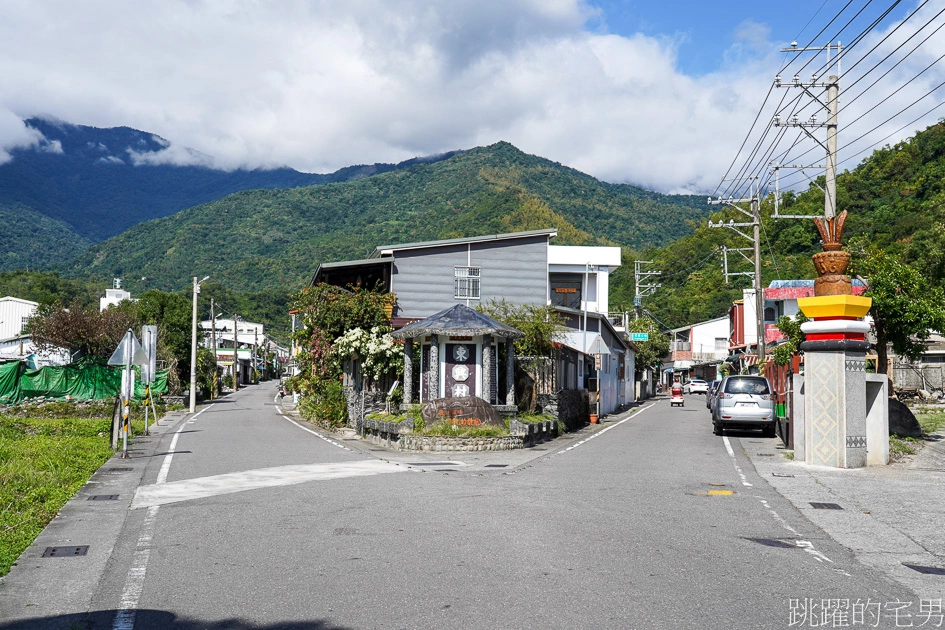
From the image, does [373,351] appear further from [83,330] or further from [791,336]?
[83,330]

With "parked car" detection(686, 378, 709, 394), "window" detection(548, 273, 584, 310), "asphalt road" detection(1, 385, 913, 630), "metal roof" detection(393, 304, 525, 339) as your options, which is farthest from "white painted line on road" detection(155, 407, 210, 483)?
"parked car" detection(686, 378, 709, 394)

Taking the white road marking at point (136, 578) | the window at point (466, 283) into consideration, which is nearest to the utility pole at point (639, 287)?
the window at point (466, 283)

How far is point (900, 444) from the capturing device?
62.4 feet

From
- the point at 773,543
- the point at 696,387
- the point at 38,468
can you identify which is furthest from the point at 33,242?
the point at 773,543

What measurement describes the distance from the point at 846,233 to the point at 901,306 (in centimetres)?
3820

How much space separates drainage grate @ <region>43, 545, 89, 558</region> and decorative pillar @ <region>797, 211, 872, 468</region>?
12.8 m

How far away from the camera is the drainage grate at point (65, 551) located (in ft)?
27.9

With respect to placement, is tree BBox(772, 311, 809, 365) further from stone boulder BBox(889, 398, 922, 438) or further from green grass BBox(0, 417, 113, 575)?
green grass BBox(0, 417, 113, 575)

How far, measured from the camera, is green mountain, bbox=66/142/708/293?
312ft

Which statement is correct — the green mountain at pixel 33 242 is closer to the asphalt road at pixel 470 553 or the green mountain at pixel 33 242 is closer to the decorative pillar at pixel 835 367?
the asphalt road at pixel 470 553

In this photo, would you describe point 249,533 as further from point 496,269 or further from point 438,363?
point 496,269

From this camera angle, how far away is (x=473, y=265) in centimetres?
3672

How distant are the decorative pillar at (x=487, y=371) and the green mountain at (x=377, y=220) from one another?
55895mm

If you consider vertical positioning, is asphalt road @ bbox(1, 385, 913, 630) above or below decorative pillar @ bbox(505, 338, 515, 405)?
below
